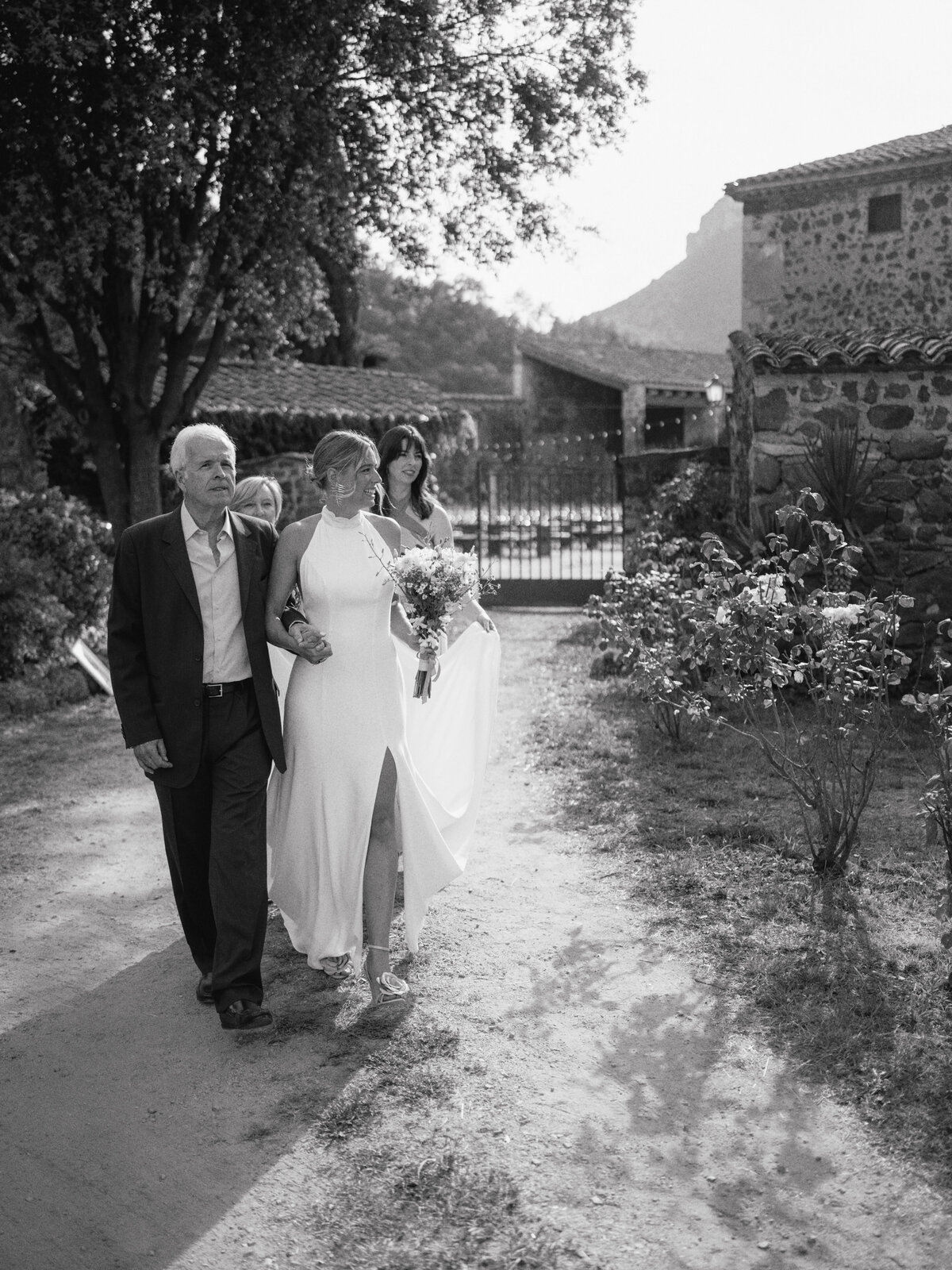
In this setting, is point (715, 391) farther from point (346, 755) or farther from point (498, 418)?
point (346, 755)

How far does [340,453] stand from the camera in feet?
14.4

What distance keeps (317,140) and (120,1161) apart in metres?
11.1

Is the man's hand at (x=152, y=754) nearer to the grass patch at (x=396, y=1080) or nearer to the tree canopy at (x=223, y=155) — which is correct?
the grass patch at (x=396, y=1080)

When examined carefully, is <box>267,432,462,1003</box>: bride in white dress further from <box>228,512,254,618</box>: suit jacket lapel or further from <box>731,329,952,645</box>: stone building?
<box>731,329,952,645</box>: stone building

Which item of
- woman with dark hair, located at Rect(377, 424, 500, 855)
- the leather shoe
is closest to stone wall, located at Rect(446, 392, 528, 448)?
woman with dark hair, located at Rect(377, 424, 500, 855)

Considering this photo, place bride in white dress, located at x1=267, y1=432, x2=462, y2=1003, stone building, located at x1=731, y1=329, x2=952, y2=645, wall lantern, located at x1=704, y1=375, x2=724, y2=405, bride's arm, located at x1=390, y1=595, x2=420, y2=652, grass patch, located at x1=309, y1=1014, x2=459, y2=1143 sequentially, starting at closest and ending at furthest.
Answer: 1. grass patch, located at x1=309, y1=1014, x2=459, y2=1143
2. bride in white dress, located at x1=267, y1=432, x2=462, y2=1003
3. bride's arm, located at x1=390, y1=595, x2=420, y2=652
4. stone building, located at x1=731, y1=329, x2=952, y2=645
5. wall lantern, located at x1=704, y1=375, x2=724, y2=405

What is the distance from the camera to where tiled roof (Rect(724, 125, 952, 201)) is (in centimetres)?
1856

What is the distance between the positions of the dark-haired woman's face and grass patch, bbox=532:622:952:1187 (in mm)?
2096

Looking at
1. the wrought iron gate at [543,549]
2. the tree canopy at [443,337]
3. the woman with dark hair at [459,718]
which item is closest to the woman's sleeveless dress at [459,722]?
the woman with dark hair at [459,718]

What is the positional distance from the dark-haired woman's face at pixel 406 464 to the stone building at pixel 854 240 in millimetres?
15146

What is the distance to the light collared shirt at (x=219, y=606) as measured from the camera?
13.8 feet

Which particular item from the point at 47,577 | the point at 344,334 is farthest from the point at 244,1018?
the point at 344,334

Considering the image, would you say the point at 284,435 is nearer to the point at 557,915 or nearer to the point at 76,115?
the point at 76,115

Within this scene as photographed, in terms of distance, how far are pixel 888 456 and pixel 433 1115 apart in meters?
7.57
